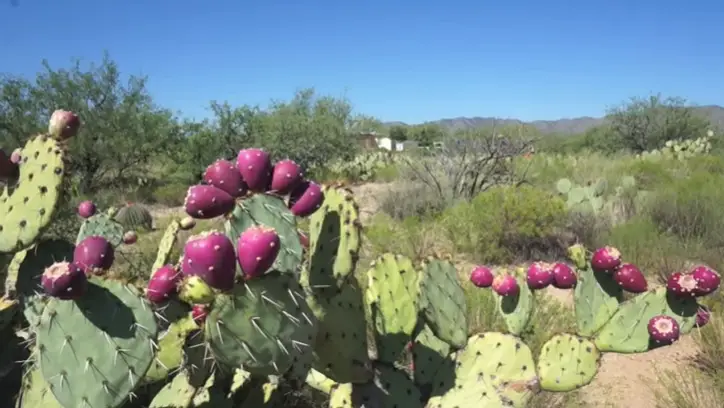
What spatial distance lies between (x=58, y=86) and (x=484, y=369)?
61.9 feet

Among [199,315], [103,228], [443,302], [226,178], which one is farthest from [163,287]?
[103,228]

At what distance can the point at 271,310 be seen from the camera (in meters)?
1.55

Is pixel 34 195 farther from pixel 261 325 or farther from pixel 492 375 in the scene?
pixel 492 375

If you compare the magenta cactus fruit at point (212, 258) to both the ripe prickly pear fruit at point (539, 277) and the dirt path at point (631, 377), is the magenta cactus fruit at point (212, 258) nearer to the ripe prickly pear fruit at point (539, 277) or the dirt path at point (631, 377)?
the ripe prickly pear fruit at point (539, 277)

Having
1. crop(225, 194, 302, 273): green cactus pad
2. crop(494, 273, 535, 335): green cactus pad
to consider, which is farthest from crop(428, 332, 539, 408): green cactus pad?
crop(225, 194, 302, 273): green cactus pad

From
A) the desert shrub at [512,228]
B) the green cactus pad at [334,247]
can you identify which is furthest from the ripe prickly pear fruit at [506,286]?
the desert shrub at [512,228]

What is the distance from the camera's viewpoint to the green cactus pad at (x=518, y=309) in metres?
2.92

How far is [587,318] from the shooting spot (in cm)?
289

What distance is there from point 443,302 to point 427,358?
33 centimetres

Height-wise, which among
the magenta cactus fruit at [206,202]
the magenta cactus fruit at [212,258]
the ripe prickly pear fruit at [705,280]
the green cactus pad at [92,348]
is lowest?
the ripe prickly pear fruit at [705,280]

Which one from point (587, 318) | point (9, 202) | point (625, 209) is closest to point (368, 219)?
point (625, 209)

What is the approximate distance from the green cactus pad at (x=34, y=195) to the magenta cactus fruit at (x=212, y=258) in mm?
1079

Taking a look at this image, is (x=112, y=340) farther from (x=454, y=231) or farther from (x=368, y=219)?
(x=368, y=219)

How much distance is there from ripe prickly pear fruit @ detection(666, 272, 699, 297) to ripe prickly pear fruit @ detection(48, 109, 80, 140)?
2.66 m
